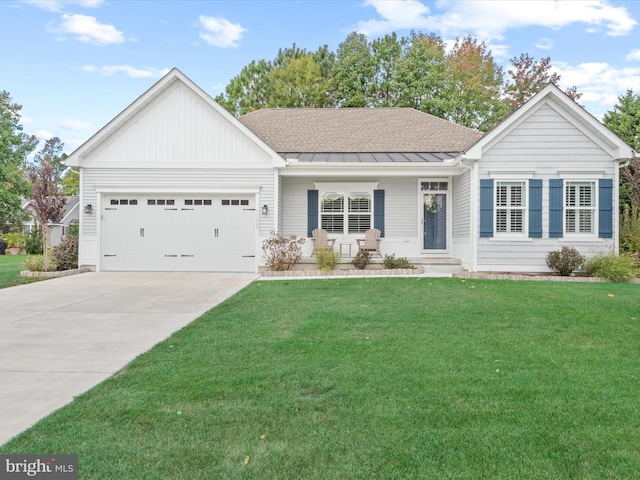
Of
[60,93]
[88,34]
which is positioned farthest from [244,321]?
[60,93]

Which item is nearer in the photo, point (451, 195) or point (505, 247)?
point (505, 247)

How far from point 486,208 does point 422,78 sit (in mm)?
17928

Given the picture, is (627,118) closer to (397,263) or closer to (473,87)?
(473,87)

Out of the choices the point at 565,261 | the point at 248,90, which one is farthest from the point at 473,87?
the point at 565,261

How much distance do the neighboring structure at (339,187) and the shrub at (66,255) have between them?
29 cm

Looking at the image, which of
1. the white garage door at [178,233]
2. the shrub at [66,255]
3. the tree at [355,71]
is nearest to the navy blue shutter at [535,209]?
the white garage door at [178,233]

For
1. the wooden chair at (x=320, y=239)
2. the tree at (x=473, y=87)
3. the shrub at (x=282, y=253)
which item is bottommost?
the shrub at (x=282, y=253)

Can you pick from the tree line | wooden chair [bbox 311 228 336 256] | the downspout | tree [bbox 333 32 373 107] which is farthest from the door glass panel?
tree [bbox 333 32 373 107]

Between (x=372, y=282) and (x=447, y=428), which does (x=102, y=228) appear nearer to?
(x=372, y=282)

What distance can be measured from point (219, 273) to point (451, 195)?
739 cm

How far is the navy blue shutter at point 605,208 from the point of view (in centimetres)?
1162

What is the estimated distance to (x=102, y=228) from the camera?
43.1 ft

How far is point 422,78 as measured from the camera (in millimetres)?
27188

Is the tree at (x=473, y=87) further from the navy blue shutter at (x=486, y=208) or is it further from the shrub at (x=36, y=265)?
the shrub at (x=36, y=265)
